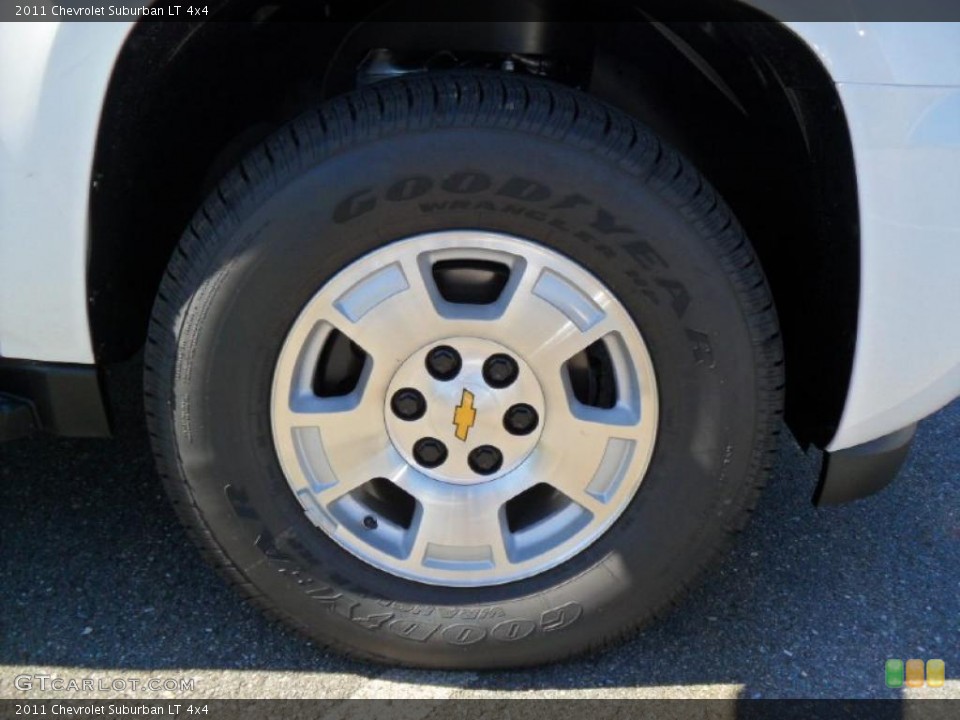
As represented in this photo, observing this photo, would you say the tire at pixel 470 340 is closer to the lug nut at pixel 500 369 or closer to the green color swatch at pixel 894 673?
the lug nut at pixel 500 369

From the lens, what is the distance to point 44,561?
2.38 meters

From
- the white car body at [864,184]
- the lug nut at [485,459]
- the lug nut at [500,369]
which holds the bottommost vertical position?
the lug nut at [485,459]

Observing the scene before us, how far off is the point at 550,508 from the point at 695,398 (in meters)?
0.39

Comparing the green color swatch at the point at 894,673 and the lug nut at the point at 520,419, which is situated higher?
the lug nut at the point at 520,419

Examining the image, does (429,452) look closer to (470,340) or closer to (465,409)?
(465,409)

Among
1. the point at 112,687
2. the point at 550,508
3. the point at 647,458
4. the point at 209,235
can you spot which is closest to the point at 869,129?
the point at 647,458

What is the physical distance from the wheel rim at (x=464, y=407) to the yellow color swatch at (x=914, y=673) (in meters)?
0.74

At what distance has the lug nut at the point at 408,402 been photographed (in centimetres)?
194

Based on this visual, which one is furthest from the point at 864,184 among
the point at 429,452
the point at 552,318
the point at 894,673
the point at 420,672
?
the point at 420,672

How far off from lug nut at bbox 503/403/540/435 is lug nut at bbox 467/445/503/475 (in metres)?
0.06

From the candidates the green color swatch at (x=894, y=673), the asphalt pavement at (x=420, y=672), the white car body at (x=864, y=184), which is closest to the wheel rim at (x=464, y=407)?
the asphalt pavement at (x=420, y=672)

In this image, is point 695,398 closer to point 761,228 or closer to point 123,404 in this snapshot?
point 761,228

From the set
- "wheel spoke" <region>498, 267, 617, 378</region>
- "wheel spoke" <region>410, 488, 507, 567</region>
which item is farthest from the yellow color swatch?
"wheel spoke" <region>498, 267, 617, 378</region>

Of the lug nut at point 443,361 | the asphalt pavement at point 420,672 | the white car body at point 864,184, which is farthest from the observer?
the asphalt pavement at point 420,672
